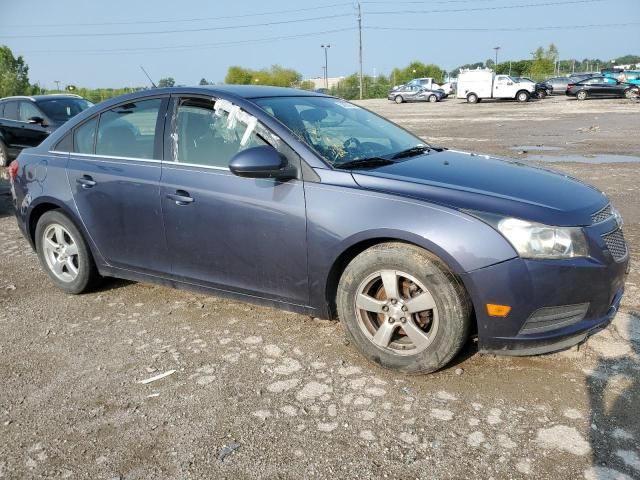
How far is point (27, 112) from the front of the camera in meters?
11.7

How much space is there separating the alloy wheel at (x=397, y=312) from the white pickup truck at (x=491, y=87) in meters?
38.3

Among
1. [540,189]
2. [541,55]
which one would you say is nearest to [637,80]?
[540,189]

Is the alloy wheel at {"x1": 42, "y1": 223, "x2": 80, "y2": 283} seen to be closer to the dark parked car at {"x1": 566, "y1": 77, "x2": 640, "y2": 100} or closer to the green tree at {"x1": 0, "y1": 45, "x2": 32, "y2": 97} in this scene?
the dark parked car at {"x1": 566, "y1": 77, "x2": 640, "y2": 100}

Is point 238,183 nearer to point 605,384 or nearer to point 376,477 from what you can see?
point 376,477

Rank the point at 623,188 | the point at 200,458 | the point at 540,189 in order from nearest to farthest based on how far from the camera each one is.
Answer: the point at 200,458
the point at 540,189
the point at 623,188

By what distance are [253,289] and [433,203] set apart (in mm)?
1315

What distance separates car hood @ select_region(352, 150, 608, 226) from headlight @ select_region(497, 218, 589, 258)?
40 mm

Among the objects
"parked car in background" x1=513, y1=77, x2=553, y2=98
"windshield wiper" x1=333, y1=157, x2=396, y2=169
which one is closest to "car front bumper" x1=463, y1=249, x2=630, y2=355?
"windshield wiper" x1=333, y1=157, x2=396, y2=169

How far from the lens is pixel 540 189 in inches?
128

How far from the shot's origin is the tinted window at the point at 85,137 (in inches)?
175

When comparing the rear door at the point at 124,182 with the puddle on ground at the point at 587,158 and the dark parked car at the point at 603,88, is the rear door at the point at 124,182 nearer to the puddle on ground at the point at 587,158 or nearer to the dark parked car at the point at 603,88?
the puddle on ground at the point at 587,158

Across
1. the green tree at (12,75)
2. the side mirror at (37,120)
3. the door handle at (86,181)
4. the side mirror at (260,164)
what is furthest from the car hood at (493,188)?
the green tree at (12,75)

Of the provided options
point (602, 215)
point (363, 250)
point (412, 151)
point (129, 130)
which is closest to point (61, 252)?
point (129, 130)

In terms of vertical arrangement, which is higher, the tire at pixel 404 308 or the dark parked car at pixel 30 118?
the dark parked car at pixel 30 118
